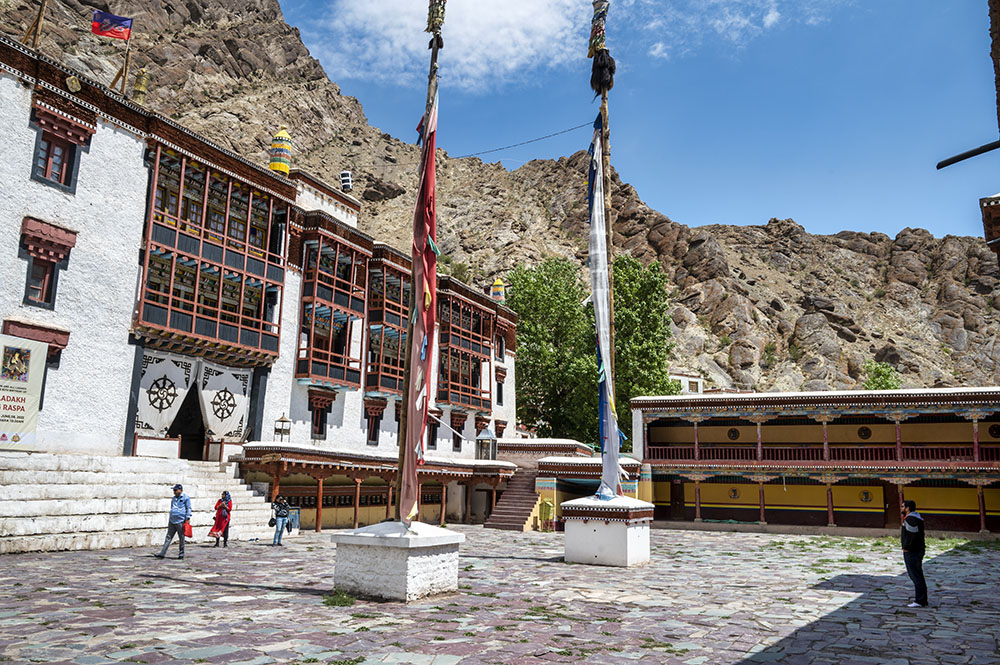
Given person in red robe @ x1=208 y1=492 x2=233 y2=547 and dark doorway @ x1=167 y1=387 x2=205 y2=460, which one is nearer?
person in red robe @ x1=208 y1=492 x2=233 y2=547

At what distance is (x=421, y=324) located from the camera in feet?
41.0

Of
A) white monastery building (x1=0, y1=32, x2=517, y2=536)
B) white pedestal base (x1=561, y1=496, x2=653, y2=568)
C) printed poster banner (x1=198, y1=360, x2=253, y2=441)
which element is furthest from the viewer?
printed poster banner (x1=198, y1=360, x2=253, y2=441)

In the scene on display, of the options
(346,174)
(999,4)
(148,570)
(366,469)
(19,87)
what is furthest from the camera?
(346,174)

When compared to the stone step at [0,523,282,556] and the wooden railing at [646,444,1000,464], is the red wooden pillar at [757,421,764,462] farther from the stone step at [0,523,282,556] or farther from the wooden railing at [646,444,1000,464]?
the stone step at [0,523,282,556]

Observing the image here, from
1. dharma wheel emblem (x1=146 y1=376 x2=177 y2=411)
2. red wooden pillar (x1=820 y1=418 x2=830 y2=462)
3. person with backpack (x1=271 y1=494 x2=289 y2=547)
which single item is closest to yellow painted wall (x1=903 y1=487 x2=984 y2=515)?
red wooden pillar (x1=820 y1=418 x2=830 y2=462)

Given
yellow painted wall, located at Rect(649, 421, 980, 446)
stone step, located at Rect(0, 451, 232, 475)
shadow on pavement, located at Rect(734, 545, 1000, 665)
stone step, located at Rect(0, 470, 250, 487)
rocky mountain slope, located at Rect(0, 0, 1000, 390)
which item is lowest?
shadow on pavement, located at Rect(734, 545, 1000, 665)

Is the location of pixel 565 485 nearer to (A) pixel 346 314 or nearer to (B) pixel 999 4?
(A) pixel 346 314

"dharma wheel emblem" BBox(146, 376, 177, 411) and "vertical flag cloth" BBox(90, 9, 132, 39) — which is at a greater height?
"vertical flag cloth" BBox(90, 9, 132, 39)

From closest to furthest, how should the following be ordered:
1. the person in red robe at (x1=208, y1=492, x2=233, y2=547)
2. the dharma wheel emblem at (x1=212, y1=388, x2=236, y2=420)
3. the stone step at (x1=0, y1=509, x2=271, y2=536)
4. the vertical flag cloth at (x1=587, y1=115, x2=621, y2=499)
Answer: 1. the stone step at (x1=0, y1=509, x2=271, y2=536)
2. the vertical flag cloth at (x1=587, y1=115, x2=621, y2=499)
3. the person in red robe at (x1=208, y1=492, x2=233, y2=547)
4. the dharma wheel emblem at (x1=212, y1=388, x2=236, y2=420)

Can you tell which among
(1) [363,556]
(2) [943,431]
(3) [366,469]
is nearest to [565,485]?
(3) [366,469]

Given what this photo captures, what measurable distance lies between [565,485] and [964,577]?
19182 mm

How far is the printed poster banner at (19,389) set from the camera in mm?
19922

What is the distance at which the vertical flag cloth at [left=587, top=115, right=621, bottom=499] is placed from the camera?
18.2m

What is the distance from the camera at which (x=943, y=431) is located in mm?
32531
